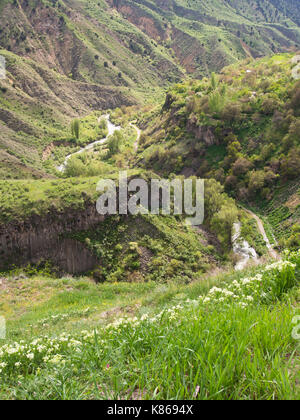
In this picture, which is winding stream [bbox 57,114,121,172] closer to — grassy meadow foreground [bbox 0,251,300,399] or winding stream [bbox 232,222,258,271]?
winding stream [bbox 232,222,258,271]

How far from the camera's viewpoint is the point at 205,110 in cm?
4916

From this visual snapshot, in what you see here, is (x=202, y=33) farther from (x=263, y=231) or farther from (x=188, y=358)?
(x=188, y=358)

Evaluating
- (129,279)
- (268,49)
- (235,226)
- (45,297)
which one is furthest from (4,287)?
(268,49)

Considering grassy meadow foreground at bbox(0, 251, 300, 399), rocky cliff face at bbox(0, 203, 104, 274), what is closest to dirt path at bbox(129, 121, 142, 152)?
rocky cliff face at bbox(0, 203, 104, 274)

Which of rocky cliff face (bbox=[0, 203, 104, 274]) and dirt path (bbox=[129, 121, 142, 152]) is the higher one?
dirt path (bbox=[129, 121, 142, 152])

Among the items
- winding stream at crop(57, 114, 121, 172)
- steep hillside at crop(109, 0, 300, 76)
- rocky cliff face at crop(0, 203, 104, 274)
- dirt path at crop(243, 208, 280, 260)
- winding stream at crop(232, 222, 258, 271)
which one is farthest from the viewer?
steep hillside at crop(109, 0, 300, 76)

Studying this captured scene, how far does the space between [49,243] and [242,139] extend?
35014 mm

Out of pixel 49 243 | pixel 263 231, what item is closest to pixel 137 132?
pixel 263 231

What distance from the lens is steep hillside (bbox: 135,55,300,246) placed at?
35312mm

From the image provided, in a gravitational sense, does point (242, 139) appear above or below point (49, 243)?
above

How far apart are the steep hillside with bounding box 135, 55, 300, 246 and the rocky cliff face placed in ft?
71.6

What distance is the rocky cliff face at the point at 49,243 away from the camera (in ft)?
68.1

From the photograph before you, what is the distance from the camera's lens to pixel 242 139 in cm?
4356
